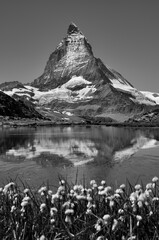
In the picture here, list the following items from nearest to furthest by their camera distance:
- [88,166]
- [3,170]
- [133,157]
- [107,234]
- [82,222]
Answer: [107,234] < [82,222] < [3,170] < [88,166] < [133,157]

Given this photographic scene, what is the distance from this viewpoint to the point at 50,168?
2062cm

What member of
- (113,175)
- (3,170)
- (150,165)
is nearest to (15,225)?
(113,175)

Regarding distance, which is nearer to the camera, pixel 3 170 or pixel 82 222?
pixel 82 222

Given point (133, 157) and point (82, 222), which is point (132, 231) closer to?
point (82, 222)

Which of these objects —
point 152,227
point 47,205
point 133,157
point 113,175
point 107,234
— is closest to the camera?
point 107,234

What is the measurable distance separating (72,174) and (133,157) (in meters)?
9.29

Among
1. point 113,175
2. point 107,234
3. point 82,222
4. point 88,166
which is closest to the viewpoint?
point 107,234

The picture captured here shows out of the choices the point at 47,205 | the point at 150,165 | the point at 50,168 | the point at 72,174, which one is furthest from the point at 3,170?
the point at 47,205

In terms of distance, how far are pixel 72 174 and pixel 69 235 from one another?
11761 mm

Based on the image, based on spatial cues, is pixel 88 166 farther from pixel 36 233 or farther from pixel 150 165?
pixel 36 233

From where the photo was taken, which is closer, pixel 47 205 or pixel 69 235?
pixel 69 235

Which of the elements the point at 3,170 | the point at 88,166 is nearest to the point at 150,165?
the point at 88,166

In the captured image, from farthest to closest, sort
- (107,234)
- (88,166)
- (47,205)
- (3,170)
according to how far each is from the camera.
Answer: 1. (88,166)
2. (3,170)
3. (47,205)
4. (107,234)

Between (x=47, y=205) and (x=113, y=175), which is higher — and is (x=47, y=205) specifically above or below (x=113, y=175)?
above
